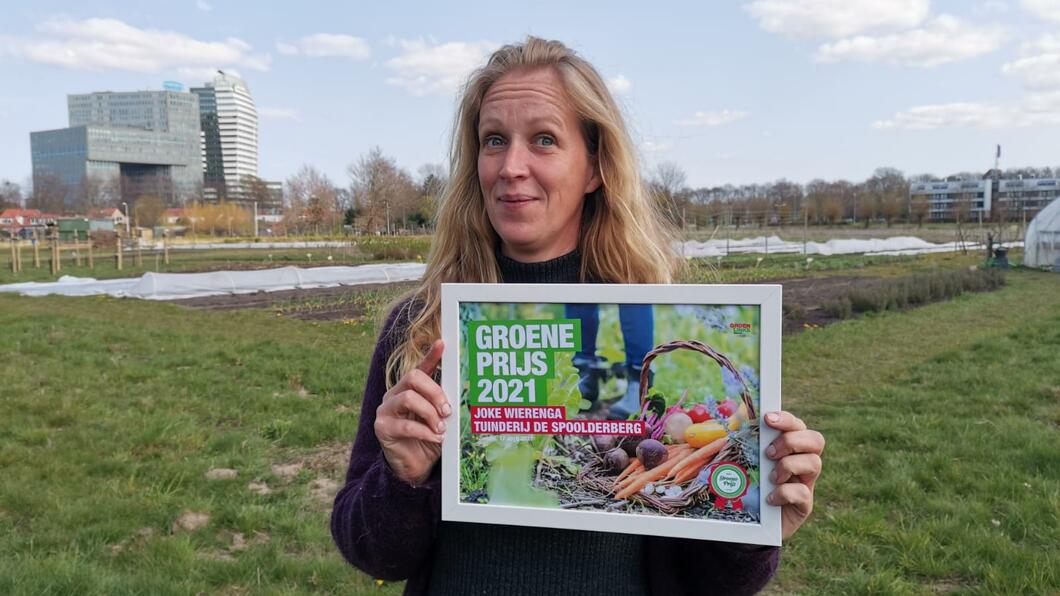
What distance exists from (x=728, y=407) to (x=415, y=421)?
0.64 m

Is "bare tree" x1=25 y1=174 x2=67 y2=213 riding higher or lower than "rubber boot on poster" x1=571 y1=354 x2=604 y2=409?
higher

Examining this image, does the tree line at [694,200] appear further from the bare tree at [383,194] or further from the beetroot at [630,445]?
the beetroot at [630,445]

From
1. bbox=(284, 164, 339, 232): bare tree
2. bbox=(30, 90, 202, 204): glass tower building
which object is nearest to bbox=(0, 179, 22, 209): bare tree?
bbox=(30, 90, 202, 204): glass tower building

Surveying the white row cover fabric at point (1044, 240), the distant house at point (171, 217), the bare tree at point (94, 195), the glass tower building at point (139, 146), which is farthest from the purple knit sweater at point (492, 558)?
the glass tower building at point (139, 146)

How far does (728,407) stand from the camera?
1405 mm

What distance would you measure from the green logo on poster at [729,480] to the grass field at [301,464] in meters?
2.75

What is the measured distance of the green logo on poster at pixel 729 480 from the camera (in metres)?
1.41

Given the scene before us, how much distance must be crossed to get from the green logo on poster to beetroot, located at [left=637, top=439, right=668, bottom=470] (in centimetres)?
11

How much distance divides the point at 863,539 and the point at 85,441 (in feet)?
18.9

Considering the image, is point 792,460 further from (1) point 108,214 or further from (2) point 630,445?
(1) point 108,214

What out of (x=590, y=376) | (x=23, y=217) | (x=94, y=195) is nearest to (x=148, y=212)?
(x=94, y=195)

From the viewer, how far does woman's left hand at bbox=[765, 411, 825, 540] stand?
1.37 meters

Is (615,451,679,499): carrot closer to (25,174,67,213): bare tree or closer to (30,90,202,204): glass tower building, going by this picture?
(25,174,67,213): bare tree

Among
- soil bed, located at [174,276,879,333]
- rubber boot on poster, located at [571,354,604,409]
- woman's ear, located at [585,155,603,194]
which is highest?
woman's ear, located at [585,155,603,194]
